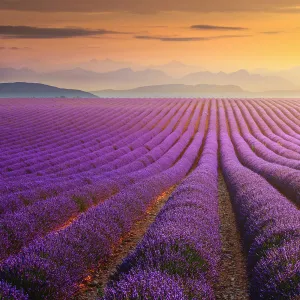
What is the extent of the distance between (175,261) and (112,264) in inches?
92.1

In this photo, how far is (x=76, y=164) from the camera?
58.7ft

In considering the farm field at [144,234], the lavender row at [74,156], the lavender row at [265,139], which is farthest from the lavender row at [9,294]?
the lavender row at [265,139]

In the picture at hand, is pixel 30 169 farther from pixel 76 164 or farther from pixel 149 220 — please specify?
pixel 149 220

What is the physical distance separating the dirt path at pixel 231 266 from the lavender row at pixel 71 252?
1.85 metres

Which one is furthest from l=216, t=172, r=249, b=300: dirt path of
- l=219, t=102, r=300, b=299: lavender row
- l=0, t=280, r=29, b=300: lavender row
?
l=0, t=280, r=29, b=300: lavender row

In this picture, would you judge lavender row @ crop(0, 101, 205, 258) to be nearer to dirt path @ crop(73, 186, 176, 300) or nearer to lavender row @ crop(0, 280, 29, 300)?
dirt path @ crop(73, 186, 176, 300)

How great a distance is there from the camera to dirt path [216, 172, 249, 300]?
5734 mm

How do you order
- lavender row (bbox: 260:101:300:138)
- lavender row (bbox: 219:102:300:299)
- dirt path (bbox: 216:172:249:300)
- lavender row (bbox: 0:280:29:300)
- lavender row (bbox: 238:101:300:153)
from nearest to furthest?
lavender row (bbox: 0:280:29:300) → lavender row (bbox: 219:102:300:299) → dirt path (bbox: 216:172:249:300) → lavender row (bbox: 238:101:300:153) → lavender row (bbox: 260:101:300:138)

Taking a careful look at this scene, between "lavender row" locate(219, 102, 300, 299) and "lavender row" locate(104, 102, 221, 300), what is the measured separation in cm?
57

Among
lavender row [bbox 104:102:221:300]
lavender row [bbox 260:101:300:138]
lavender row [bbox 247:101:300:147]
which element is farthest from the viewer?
lavender row [bbox 260:101:300:138]

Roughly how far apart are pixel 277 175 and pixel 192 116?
2852 cm

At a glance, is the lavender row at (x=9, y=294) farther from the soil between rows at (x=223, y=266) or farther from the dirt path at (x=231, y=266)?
the dirt path at (x=231, y=266)

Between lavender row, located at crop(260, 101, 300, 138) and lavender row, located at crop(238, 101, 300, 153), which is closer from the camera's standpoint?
lavender row, located at crop(238, 101, 300, 153)

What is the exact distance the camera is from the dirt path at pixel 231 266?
18.8 feet
